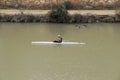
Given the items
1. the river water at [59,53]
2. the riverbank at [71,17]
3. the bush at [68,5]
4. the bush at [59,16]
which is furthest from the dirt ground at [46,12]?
the river water at [59,53]

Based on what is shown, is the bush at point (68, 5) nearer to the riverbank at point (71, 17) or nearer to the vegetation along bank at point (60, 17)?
the riverbank at point (71, 17)

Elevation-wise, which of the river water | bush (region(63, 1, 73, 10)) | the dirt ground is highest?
bush (region(63, 1, 73, 10))

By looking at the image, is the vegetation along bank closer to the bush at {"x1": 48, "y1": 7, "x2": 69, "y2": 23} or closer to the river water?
the bush at {"x1": 48, "y1": 7, "x2": 69, "y2": 23}

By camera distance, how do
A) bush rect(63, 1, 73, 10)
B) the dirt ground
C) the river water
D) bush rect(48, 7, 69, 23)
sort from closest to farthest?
the river water < bush rect(48, 7, 69, 23) < the dirt ground < bush rect(63, 1, 73, 10)

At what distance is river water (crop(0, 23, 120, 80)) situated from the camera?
26.4 metres

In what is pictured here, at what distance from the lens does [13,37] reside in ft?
116

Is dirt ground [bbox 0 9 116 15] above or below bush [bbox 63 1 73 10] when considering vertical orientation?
below

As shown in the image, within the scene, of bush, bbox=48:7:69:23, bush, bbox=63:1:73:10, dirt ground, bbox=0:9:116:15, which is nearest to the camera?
bush, bbox=48:7:69:23

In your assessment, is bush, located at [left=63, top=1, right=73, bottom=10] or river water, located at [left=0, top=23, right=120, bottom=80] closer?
river water, located at [left=0, top=23, right=120, bottom=80]

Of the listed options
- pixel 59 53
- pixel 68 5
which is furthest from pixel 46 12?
pixel 59 53

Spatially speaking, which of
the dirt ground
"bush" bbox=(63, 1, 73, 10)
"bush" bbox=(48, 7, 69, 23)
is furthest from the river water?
"bush" bbox=(63, 1, 73, 10)

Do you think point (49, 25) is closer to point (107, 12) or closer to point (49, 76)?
point (107, 12)

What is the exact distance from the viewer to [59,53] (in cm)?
3066

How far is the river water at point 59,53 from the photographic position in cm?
2639
